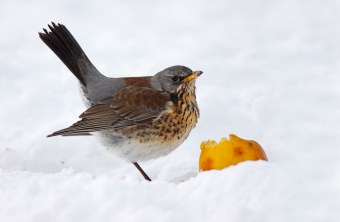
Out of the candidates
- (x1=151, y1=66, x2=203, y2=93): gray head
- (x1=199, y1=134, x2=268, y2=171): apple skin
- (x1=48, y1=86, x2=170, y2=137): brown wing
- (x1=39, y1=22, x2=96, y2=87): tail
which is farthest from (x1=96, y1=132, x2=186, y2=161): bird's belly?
(x1=39, y1=22, x2=96, y2=87): tail

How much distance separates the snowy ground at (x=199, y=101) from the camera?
4949 millimetres

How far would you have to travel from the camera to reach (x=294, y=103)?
802 cm

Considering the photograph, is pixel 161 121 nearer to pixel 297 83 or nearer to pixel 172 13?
pixel 297 83

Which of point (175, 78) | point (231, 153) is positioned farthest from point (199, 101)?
point (231, 153)

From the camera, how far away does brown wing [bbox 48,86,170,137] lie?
21.4 ft

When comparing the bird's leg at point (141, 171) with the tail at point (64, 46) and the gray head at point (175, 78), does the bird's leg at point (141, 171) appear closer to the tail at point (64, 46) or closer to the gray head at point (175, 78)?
the gray head at point (175, 78)

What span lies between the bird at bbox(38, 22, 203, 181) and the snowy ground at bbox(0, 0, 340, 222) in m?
0.28

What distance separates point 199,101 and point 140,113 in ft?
5.29

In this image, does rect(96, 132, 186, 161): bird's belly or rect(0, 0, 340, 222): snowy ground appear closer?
rect(0, 0, 340, 222): snowy ground

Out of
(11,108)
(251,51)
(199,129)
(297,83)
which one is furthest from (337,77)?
(11,108)

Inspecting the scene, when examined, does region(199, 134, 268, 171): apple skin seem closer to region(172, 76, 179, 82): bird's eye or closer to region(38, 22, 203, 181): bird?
region(38, 22, 203, 181): bird

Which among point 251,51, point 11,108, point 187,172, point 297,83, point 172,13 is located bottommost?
point 187,172

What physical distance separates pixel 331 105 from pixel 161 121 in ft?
7.65

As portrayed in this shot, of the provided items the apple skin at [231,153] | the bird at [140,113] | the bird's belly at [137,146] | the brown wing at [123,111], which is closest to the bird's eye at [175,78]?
the bird at [140,113]
